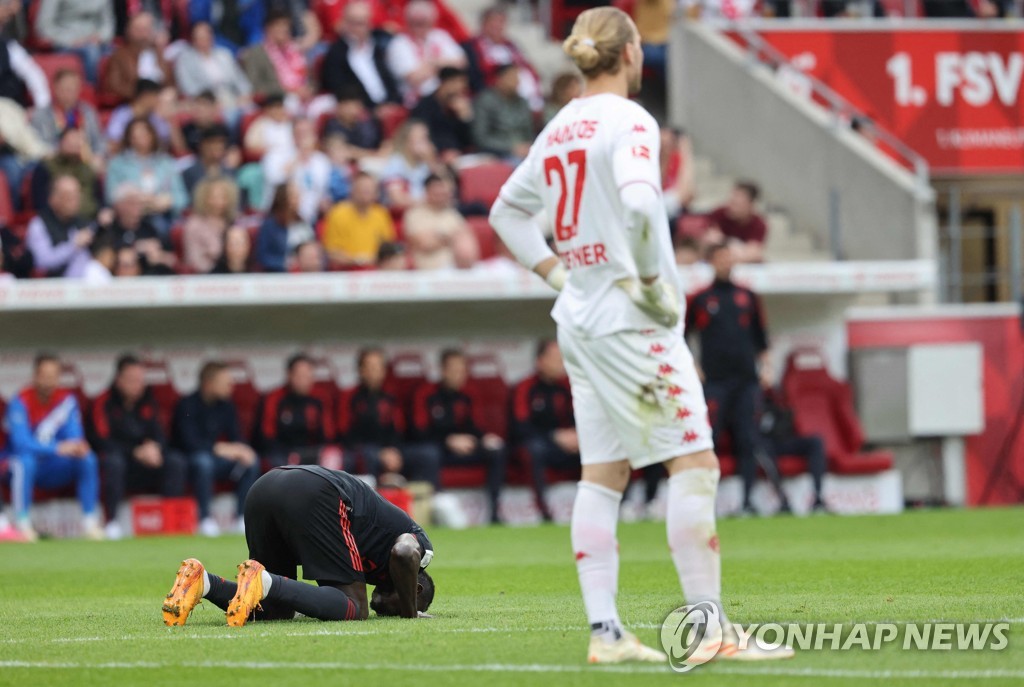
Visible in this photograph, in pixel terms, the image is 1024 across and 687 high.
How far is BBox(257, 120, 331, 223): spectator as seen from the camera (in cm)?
1727

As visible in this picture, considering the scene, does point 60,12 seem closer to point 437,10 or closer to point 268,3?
point 268,3

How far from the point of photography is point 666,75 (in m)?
21.3

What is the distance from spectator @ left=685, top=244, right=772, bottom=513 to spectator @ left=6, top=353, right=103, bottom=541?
17.4ft

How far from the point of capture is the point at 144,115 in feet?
56.5

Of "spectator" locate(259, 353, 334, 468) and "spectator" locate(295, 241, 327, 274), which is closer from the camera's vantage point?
"spectator" locate(259, 353, 334, 468)

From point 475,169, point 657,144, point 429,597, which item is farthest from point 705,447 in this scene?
point 475,169

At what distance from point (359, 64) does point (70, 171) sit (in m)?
4.12

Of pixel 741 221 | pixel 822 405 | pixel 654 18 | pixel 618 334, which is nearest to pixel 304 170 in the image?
pixel 741 221

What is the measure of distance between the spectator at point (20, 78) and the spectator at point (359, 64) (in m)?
3.05

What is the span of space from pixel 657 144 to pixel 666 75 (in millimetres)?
16063

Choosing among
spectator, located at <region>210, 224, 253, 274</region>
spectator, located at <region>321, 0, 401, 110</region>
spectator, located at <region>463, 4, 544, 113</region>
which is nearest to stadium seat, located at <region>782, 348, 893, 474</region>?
spectator, located at <region>463, 4, 544, 113</region>

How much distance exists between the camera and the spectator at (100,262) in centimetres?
1542

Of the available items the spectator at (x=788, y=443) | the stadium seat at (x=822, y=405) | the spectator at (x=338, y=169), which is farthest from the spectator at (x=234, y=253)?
the stadium seat at (x=822, y=405)

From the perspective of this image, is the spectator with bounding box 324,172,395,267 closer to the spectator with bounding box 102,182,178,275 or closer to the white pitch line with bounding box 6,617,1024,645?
the spectator with bounding box 102,182,178,275
